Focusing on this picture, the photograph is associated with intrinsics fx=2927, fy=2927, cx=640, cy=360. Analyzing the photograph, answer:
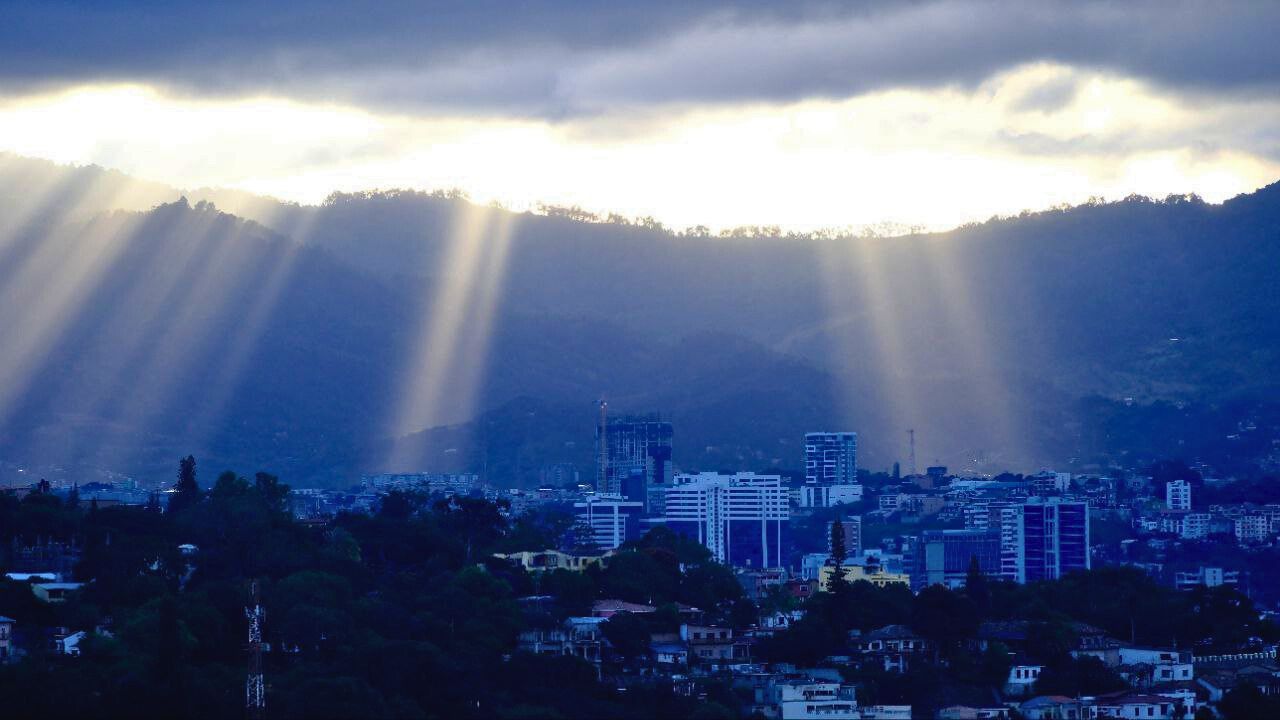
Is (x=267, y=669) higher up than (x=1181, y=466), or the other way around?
(x=1181, y=466)

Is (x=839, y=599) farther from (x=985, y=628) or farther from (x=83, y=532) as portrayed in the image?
(x=83, y=532)

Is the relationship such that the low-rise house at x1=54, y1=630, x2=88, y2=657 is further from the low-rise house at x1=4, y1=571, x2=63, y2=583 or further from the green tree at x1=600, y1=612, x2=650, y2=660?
the green tree at x1=600, y1=612, x2=650, y2=660

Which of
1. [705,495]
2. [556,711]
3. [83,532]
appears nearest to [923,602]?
[556,711]

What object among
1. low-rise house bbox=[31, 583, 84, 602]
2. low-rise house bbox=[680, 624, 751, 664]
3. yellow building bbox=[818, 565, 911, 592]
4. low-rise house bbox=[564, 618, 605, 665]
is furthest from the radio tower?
yellow building bbox=[818, 565, 911, 592]

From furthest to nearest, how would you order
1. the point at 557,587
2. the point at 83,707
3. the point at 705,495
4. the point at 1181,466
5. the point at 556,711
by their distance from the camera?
1. the point at 1181,466
2. the point at 705,495
3. the point at 557,587
4. the point at 556,711
5. the point at 83,707

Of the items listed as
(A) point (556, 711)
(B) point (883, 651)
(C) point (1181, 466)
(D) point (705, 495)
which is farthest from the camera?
(C) point (1181, 466)

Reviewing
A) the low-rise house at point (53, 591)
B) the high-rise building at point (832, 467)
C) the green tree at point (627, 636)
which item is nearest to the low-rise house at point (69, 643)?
the low-rise house at point (53, 591)

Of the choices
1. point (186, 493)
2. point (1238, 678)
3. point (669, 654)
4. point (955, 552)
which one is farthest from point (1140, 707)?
point (955, 552)
